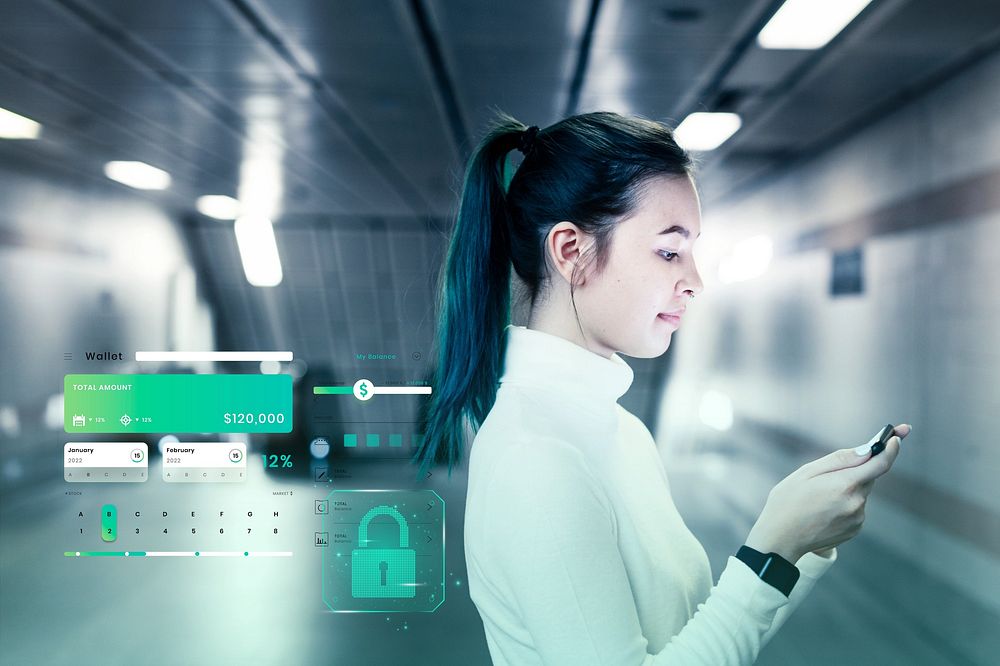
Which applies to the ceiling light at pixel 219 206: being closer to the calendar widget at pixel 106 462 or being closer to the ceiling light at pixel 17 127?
the ceiling light at pixel 17 127

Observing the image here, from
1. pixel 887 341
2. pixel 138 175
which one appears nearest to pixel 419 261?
pixel 138 175

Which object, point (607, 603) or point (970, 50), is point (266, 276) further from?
point (970, 50)

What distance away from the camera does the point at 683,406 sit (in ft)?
5.70

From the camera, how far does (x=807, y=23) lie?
1485mm

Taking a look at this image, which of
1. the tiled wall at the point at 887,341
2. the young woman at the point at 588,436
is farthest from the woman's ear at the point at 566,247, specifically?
the tiled wall at the point at 887,341

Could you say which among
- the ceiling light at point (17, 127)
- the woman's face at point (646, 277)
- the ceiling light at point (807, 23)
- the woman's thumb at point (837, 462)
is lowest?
the woman's thumb at point (837, 462)

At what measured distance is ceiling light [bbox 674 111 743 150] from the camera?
1.59m

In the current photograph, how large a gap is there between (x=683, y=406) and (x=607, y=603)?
1003mm

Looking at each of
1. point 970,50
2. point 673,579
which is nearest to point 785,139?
point 970,50

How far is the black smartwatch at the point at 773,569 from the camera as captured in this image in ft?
2.96

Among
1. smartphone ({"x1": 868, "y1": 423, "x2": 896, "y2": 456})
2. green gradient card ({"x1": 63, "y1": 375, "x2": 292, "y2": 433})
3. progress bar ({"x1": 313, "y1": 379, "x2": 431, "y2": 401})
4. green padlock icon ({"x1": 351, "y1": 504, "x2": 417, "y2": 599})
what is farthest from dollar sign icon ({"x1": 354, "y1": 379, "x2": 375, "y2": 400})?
smartphone ({"x1": 868, "y1": 423, "x2": 896, "y2": 456})

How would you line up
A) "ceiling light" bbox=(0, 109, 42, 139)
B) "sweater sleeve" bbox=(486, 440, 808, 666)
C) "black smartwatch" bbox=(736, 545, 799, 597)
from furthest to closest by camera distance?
"ceiling light" bbox=(0, 109, 42, 139), "black smartwatch" bbox=(736, 545, 799, 597), "sweater sleeve" bbox=(486, 440, 808, 666)

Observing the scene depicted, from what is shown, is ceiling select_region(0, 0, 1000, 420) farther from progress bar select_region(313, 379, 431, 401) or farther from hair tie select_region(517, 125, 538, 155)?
hair tie select_region(517, 125, 538, 155)

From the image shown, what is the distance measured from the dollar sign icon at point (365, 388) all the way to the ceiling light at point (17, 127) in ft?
3.32
